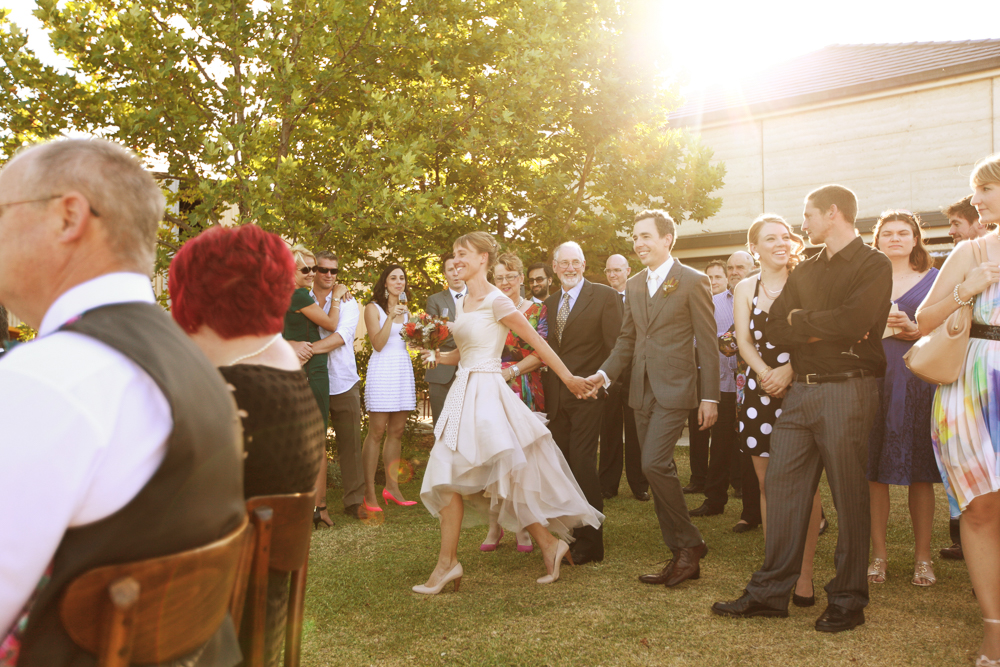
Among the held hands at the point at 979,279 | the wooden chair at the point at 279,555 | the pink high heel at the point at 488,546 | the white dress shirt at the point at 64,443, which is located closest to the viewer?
the white dress shirt at the point at 64,443

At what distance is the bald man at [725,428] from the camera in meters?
7.32

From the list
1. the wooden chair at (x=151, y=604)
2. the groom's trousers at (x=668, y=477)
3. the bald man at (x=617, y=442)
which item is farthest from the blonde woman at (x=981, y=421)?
the bald man at (x=617, y=442)

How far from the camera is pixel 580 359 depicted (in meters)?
6.16

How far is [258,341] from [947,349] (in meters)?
3.13

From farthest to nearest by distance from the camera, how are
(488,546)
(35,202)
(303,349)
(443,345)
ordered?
(443,345)
(303,349)
(488,546)
(35,202)

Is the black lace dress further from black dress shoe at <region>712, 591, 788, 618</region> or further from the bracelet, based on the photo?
the bracelet

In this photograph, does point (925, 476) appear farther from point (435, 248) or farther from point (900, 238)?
point (435, 248)

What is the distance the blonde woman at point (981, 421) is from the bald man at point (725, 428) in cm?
324

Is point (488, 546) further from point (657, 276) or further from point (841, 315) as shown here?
point (841, 315)

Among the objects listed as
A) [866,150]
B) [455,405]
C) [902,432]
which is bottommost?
[902,432]

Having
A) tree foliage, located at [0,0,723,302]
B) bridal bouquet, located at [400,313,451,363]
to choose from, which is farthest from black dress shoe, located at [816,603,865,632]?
tree foliage, located at [0,0,723,302]

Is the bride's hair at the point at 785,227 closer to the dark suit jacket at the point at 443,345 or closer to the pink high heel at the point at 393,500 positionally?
the dark suit jacket at the point at 443,345

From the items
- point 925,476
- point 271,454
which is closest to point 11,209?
point 271,454

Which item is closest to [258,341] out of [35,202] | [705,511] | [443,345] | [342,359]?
[35,202]
